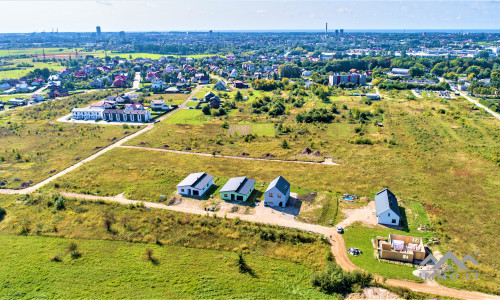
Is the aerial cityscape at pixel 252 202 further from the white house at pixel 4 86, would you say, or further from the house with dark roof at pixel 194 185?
the white house at pixel 4 86

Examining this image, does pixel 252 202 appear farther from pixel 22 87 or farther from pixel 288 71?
pixel 22 87

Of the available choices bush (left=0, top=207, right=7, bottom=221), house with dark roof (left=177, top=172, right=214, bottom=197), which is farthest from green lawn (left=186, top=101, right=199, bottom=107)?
bush (left=0, top=207, right=7, bottom=221)

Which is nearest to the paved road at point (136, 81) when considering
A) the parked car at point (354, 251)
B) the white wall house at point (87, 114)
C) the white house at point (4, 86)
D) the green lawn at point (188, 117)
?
the white wall house at point (87, 114)

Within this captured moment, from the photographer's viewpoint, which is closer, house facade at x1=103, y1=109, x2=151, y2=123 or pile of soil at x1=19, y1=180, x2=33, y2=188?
pile of soil at x1=19, y1=180, x2=33, y2=188

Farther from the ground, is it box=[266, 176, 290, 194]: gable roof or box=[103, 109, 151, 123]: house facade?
box=[103, 109, 151, 123]: house facade

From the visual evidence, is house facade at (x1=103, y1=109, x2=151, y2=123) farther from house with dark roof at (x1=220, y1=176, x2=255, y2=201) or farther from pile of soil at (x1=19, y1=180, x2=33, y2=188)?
house with dark roof at (x1=220, y1=176, x2=255, y2=201)

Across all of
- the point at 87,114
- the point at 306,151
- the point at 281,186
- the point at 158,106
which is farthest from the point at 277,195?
the point at 87,114
